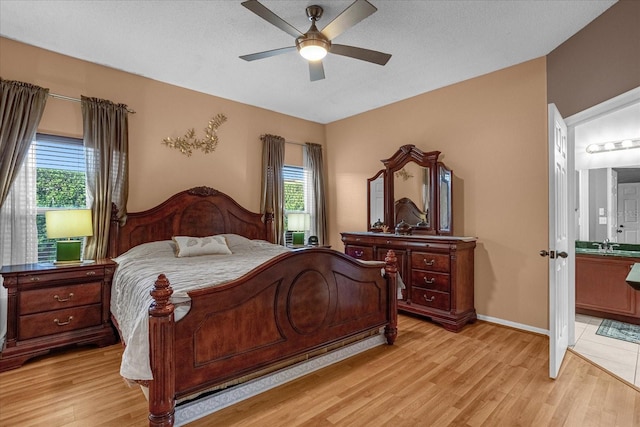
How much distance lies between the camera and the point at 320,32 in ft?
7.60

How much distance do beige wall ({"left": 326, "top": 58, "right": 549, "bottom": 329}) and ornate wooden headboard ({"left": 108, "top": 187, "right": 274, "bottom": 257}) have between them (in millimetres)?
2457

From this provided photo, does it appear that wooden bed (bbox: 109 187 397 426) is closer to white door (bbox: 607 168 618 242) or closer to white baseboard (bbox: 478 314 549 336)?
white baseboard (bbox: 478 314 549 336)

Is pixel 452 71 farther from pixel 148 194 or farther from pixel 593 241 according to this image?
pixel 148 194

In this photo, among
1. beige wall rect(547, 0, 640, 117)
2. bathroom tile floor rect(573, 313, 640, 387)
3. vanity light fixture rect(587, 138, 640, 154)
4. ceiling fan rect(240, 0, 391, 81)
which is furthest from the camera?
vanity light fixture rect(587, 138, 640, 154)

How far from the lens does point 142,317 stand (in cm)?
179

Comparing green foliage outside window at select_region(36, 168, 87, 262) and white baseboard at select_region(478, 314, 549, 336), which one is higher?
green foliage outside window at select_region(36, 168, 87, 262)

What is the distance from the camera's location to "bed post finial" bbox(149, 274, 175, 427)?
1.73 m

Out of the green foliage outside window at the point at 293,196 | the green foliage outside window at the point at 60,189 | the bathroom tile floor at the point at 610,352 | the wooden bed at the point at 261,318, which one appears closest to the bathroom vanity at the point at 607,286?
the bathroom tile floor at the point at 610,352

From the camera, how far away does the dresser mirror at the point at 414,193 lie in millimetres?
3955

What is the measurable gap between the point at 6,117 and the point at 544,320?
214 inches

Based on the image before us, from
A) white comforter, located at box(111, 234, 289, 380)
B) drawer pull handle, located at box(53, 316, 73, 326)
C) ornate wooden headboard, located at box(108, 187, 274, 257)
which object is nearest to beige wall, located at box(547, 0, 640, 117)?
white comforter, located at box(111, 234, 289, 380)

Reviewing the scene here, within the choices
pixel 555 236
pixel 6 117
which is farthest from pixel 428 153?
pixel 6 117

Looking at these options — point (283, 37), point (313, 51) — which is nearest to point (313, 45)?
point (313, 51)

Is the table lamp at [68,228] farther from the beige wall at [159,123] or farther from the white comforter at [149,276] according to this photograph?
the beige wall at [159,123]
